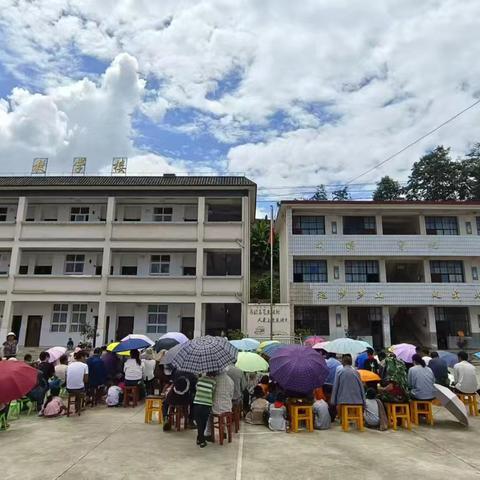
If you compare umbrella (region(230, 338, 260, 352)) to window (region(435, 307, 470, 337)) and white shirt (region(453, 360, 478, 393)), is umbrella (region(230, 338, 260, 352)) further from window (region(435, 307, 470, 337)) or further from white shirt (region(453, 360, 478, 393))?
window (region(435, 307, 470, 337))

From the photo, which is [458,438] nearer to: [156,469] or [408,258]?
[156,469]

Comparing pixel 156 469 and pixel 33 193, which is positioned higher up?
pixel 33 193

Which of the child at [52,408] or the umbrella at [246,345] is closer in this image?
the child at [52,408]

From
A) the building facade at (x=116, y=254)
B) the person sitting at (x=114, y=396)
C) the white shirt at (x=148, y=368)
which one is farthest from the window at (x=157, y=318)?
the person sitting at (x=114, y=396)

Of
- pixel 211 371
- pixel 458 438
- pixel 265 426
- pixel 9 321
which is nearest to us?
pixel 211 371

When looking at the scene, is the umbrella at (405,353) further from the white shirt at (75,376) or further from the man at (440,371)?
the white shirt at (75,376)

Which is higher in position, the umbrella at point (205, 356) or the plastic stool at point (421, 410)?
the umbrella at point (205, 356)

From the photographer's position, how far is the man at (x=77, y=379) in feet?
30.8

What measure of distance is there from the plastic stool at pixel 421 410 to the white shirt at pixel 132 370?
6465 mm

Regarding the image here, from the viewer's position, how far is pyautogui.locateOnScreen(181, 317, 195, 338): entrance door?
88.4 feet

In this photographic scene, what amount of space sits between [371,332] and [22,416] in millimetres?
22153

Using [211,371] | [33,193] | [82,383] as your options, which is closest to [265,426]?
[211,371]

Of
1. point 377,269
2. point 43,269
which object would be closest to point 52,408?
point 43,269

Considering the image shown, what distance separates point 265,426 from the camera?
8625 mm
